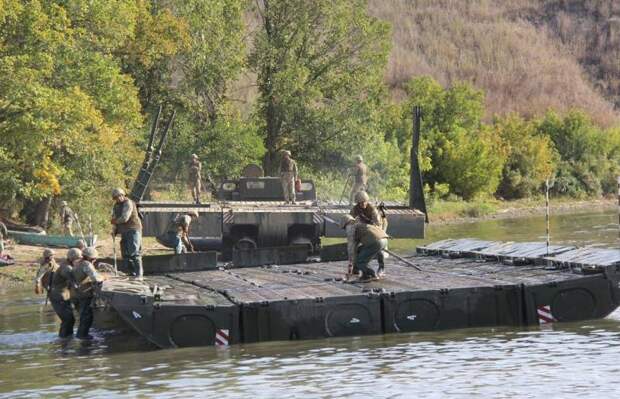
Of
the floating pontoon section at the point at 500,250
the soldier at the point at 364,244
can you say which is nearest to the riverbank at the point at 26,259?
the floating pontoon section at the point at 500,250

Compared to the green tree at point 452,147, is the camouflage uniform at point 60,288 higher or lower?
lower

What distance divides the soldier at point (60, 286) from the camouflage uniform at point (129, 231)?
1.46m

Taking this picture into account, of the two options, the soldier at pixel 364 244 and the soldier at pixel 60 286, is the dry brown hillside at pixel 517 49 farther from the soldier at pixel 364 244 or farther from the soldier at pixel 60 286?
the soldier at pixel 60 286

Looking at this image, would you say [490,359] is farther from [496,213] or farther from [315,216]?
[496,213]

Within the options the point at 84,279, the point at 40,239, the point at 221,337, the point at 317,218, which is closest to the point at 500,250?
the point at 317,218

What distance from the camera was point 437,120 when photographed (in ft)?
286

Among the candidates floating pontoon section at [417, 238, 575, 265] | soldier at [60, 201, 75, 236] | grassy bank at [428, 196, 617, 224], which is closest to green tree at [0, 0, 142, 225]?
soldier at [60, 201, 75, 236]

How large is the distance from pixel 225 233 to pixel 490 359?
16327 millimetres

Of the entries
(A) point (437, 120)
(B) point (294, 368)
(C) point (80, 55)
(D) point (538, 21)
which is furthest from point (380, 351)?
(D) point (538, 21)

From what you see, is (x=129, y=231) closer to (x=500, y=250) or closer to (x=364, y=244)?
(x=364, y=244)

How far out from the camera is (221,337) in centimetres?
2162

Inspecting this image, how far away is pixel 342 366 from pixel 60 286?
6.32 metres

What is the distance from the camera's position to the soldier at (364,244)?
23.6 m

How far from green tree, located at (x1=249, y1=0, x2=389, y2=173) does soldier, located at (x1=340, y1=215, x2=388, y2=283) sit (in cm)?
3837
